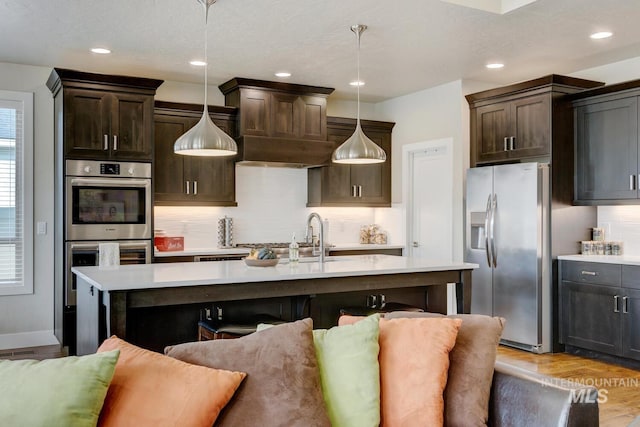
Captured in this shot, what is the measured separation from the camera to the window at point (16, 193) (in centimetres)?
549

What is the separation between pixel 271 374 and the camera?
1.93 m

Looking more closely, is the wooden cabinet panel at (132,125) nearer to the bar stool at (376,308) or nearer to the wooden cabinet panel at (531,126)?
the bar stool at (376,308)

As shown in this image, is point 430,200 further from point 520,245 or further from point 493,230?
point 520,245

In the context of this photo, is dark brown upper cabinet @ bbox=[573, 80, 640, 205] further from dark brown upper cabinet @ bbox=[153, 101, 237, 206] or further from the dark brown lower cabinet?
dark brown upper cabinet @ bbox=[153, 101, 237, 206]

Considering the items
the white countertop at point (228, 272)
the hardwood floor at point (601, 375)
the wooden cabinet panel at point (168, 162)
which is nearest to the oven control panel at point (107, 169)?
the wooden cabinet panel at point (168, 162)

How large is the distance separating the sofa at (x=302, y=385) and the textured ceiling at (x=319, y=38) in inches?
100

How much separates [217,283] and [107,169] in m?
2.52

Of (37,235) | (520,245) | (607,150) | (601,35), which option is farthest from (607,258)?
(37,235)

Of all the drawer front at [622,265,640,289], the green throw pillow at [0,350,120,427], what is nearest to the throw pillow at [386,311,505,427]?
the green throw pillow at [0,350,120,427]

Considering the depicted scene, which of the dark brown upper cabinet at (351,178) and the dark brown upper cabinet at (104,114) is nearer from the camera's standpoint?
the dark brown upper cabinet at (104,114)

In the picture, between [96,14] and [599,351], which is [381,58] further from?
[599,351]

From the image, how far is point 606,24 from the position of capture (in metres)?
4.35

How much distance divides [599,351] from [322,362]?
12.4 ft

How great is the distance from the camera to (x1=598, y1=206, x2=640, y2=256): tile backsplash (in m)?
5.29
